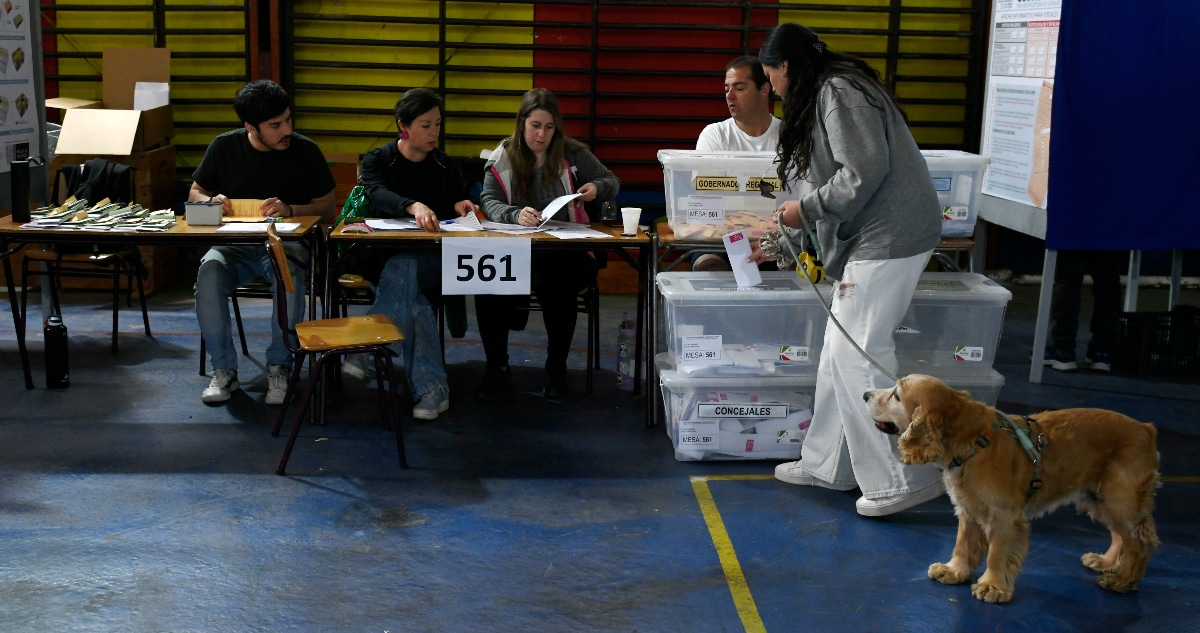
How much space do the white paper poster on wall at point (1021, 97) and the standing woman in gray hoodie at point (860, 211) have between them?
2.10 meters

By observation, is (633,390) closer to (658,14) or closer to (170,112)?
(658,14)

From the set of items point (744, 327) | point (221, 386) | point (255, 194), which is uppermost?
point (255, 194)

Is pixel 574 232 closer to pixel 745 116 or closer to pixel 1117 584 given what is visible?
pixel 745 116

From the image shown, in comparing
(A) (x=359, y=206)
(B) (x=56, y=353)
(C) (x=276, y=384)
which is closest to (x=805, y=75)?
(A) (x=359, y=206)

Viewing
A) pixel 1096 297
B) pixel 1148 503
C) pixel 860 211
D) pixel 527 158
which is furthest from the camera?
pixel 1096 297

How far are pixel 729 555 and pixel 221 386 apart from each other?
8.45 ft

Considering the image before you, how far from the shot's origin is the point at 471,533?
11.8 feet

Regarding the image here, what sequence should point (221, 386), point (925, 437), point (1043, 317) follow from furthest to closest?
point (1043, 317) → point (221, 386) → point (925, 437)

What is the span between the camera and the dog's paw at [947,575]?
10.8 ft

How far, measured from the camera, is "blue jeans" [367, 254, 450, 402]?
4.78 meters

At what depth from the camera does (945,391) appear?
306cm

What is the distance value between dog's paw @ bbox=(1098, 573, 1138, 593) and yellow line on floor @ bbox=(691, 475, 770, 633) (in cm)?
105

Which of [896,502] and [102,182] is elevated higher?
[102,182]

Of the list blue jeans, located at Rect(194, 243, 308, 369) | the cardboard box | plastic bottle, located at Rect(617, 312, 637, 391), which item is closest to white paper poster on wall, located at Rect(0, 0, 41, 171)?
the cardboard box
